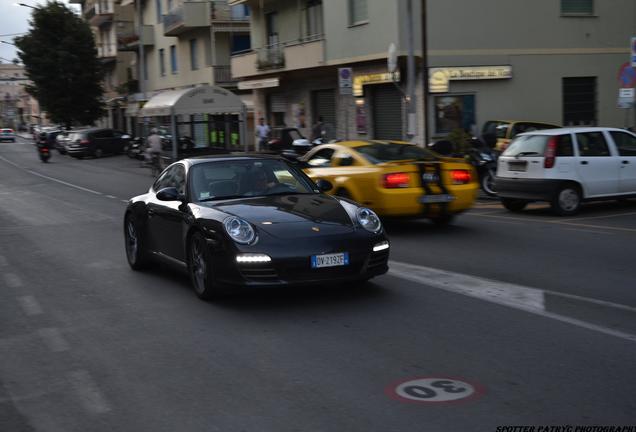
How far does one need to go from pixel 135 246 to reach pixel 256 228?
3005 millimetres

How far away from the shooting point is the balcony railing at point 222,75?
45.3 meters

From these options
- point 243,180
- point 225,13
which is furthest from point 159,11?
point 243,180

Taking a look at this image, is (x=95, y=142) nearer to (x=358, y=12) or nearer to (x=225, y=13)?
(x=225, y=13)

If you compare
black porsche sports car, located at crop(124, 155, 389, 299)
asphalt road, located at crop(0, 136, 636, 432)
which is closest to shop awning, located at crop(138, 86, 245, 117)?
asphalt road, located at crop(0, 136, 636, 432)

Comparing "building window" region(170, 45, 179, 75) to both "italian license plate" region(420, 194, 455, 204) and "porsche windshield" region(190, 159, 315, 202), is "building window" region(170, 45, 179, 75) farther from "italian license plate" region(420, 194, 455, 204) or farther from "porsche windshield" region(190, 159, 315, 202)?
"porsche windshield" region(190, 159, 315, 202)

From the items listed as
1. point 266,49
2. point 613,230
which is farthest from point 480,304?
point 266,49

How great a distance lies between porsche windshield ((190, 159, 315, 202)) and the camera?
330 inches

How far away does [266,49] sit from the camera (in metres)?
35.2

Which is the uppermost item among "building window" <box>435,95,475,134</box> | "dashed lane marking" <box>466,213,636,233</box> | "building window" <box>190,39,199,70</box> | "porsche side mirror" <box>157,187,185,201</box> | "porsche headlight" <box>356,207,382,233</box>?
"building window" <box>190,39,199,70</box>

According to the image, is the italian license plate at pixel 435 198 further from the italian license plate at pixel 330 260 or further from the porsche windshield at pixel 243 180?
the italian license plate at pixel 330 260

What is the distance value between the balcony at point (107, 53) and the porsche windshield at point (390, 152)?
2285 inches

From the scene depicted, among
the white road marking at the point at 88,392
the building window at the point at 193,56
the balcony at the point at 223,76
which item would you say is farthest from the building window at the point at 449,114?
the building window at the point at 193,56

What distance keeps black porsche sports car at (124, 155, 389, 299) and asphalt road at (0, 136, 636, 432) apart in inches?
13.8

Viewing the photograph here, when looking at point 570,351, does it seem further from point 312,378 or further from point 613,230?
point 613,230
